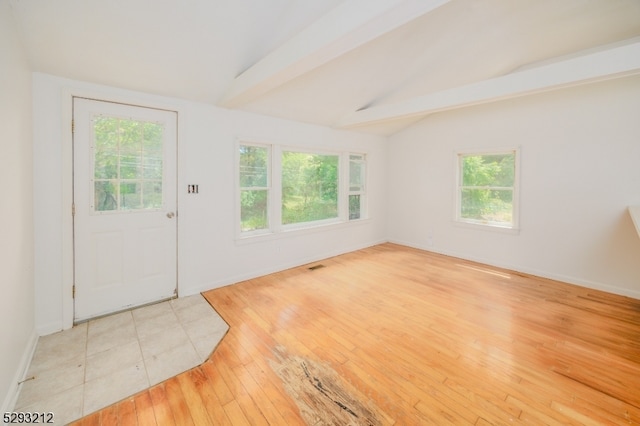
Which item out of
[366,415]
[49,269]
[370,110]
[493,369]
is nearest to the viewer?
[366,415]

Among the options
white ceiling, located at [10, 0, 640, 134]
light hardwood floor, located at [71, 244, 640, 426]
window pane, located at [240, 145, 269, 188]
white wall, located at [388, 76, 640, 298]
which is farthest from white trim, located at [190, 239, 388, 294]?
white ceiling, located at [10, 0, 640, 134]

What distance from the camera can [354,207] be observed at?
5480mm

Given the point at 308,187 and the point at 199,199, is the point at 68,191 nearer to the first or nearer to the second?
the point at 199,199

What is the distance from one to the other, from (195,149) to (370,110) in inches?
104

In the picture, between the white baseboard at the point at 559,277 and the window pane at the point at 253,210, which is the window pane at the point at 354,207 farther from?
the window pane at the point at 253,210

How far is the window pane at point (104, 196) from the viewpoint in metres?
2.70

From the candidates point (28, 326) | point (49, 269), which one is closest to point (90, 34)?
point (49, 269)

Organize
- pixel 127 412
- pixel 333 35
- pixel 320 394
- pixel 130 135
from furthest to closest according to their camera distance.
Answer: pixel 130 135, pixel 333 35, pixel 320 394, pixel 127 412

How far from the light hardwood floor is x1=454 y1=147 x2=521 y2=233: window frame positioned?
3.69ft

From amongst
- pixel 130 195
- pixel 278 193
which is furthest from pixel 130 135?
pixel 278 193

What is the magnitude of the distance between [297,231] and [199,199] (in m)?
1.65

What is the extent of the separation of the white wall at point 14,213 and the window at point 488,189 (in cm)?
561

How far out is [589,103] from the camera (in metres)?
3.46

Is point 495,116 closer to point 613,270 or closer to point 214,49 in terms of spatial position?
point 613,270
